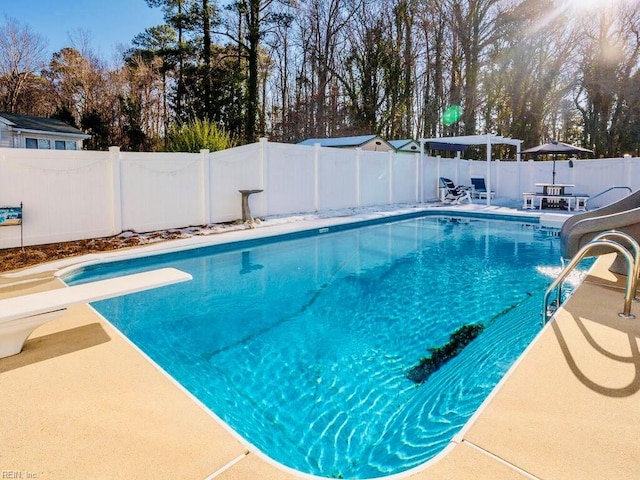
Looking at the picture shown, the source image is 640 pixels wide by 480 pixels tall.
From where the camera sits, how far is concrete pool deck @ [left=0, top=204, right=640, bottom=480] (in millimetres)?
1605

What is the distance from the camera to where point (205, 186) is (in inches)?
330

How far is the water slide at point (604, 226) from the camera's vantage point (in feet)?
12.2

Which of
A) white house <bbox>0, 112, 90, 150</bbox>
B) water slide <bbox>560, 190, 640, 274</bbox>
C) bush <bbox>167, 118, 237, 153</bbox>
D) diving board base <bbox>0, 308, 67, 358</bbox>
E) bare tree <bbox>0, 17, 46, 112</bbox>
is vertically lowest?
diving board base <bbox>0, 308, 67, 358</bbox>

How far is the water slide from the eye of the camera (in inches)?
146

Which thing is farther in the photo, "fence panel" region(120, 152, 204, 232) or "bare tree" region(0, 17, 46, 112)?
"bare tree" region(0, 17, 46, 112)

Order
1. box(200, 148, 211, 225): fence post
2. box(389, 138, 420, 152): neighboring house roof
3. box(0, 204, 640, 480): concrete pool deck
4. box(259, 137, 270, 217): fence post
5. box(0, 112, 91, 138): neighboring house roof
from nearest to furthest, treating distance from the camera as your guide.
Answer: box(0, 204, 640, 480): concrete pool deck → box(200, 148, 211, 225): fence post → box(259, 137, 270, 217): fence post → box(0, 112, 91, 138): neighboring house roof → box(389, 138, 420, 152): neighboring house roof

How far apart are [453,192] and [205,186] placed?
29.9ft

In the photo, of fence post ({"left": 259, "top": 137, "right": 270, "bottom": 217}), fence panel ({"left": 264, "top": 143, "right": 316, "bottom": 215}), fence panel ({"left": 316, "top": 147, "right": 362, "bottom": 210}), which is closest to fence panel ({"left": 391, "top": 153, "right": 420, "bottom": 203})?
fence panel ({"left": 316, "top": 147, "right": 362, "bottom": 210})

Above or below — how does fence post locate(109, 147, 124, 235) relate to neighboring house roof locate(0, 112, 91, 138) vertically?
below

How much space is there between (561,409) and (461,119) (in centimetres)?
2182

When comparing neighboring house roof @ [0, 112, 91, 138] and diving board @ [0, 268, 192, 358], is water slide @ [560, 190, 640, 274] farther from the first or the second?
neighboring house roof @ [0, 112, 91, 138]

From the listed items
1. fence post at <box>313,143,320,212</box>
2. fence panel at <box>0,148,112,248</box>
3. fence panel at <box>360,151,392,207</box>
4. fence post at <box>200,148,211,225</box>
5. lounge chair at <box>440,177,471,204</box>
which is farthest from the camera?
lounge chair at <box>440,177,471,204</box>

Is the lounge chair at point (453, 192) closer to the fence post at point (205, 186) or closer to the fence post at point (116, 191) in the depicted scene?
the fence post at point (205, 186)

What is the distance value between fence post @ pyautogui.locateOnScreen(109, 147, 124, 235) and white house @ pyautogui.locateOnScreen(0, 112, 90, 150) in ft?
38.7
